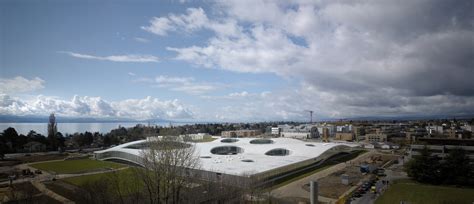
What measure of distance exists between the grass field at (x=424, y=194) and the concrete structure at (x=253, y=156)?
956 centimetres

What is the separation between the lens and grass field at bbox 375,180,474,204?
21203 mm

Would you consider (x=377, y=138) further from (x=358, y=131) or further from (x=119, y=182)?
(x=119, y=182)

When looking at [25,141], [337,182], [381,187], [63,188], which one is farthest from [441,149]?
[25,141]

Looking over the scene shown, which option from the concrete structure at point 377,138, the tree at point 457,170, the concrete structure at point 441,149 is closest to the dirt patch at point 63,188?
the tree at point 457,170

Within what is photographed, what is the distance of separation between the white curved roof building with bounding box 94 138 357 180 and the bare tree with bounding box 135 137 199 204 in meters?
10.8

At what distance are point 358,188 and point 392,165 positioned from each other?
17604 millimetres

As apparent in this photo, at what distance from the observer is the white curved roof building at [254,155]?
29.3 metres

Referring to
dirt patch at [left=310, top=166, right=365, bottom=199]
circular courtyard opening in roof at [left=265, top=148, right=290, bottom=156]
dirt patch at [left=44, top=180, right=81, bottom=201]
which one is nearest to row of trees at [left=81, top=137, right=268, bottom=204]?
dirt patch at [left=44, top=180, right=81, bottom=201]

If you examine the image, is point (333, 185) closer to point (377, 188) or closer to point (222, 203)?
point (377, 188)

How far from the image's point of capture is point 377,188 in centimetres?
2588

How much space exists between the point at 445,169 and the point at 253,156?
67.9ft

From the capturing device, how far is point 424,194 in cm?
2323

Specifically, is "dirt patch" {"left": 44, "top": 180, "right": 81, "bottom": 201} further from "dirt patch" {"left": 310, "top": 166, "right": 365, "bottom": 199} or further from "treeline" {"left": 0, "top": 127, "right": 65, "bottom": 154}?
"treeline" {"left": 0, "top": 127, "right": 65, "bottom": 154}

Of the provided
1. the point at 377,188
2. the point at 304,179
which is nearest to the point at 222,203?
the point at 304,179
